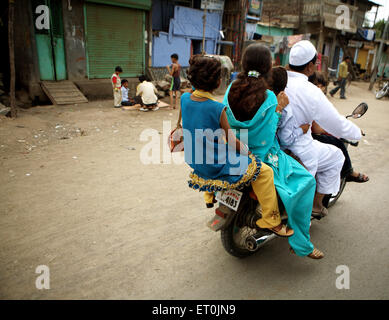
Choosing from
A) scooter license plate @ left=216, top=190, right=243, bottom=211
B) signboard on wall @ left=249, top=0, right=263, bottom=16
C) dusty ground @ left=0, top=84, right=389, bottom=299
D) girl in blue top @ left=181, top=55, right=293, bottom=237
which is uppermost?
signboard on wall @ left=249, top=0, right=263, bottom=16

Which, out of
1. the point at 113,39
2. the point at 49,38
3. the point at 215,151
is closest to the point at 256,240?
the point at 215,151

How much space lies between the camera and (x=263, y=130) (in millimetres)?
2305

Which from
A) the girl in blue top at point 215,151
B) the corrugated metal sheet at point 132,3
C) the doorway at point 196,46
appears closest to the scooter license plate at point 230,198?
the girl in blue top at point 215,151

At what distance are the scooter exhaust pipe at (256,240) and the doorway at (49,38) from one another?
9.54 metres

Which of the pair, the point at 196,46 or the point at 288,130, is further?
the point at 196,46

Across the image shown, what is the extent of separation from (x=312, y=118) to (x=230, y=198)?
3.57 feet

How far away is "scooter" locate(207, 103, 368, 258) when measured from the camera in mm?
2508

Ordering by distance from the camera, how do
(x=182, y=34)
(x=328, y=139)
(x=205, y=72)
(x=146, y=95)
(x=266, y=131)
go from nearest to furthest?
(x=205, y=72) → (x=266, y=131) → (x=328, y=139) → (x=146, y=95) → (x=182, y=34)

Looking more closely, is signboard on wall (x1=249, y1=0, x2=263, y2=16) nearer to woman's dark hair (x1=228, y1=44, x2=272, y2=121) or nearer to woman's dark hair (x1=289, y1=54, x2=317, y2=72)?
woman's dark hair (x1=289, y1=54, x2=317, y2=72)

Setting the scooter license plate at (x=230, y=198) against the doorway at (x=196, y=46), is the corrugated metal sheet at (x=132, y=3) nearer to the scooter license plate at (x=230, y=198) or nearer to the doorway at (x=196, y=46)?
the doorway at (x=196, y=46)

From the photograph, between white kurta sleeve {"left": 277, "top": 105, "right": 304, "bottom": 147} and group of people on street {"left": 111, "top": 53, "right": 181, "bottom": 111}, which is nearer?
white kurta sleeve {"left": 277, "top": 105, "right": 304, "bottom": 147}

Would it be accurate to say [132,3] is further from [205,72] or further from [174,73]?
[205,72]

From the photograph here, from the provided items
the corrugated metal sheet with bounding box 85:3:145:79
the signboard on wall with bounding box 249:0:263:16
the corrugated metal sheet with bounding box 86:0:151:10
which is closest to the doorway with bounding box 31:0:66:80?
the corrugated metal sheet with bounding box 85:3:145:79
